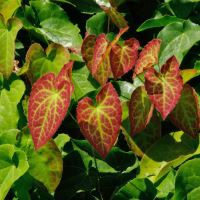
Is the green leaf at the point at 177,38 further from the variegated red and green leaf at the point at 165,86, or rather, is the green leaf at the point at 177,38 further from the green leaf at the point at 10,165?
the green leaf at the point at 10,165

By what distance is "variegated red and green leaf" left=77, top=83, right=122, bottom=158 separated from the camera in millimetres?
1375

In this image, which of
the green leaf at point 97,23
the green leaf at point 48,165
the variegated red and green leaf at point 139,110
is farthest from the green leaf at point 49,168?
the green leaf at point 97,23

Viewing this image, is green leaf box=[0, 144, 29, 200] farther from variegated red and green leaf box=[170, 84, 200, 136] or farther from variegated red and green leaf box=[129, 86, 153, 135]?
variegated red and green leaf box=[170, 84, 200, 136]

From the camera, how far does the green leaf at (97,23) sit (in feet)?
5.74

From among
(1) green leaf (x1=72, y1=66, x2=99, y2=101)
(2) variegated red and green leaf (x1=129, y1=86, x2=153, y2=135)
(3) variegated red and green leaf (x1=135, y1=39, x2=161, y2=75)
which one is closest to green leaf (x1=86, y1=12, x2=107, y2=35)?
(1) green leaf (x1=72, y1=66, x2=99, y2=101)

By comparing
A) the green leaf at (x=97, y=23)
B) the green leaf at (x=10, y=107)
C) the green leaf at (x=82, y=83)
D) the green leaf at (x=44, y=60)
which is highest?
the green leaf at (x=97, y=23)

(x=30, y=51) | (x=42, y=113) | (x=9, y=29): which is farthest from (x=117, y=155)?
(x=9, y=29)

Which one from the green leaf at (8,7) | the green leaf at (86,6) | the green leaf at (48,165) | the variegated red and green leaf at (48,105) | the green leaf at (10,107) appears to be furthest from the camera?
the green leaf at (86,6)

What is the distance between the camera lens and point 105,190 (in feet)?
5.33

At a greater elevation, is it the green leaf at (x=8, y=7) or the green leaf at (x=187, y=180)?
the green leaf at (x=8, y=7)

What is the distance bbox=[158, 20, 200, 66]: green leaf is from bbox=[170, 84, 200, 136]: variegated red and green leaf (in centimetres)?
18

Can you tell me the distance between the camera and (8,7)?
173 centimetres

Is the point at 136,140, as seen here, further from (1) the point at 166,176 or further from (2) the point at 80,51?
(2) the point at 80,51

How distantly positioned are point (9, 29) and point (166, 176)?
0.65 metres
